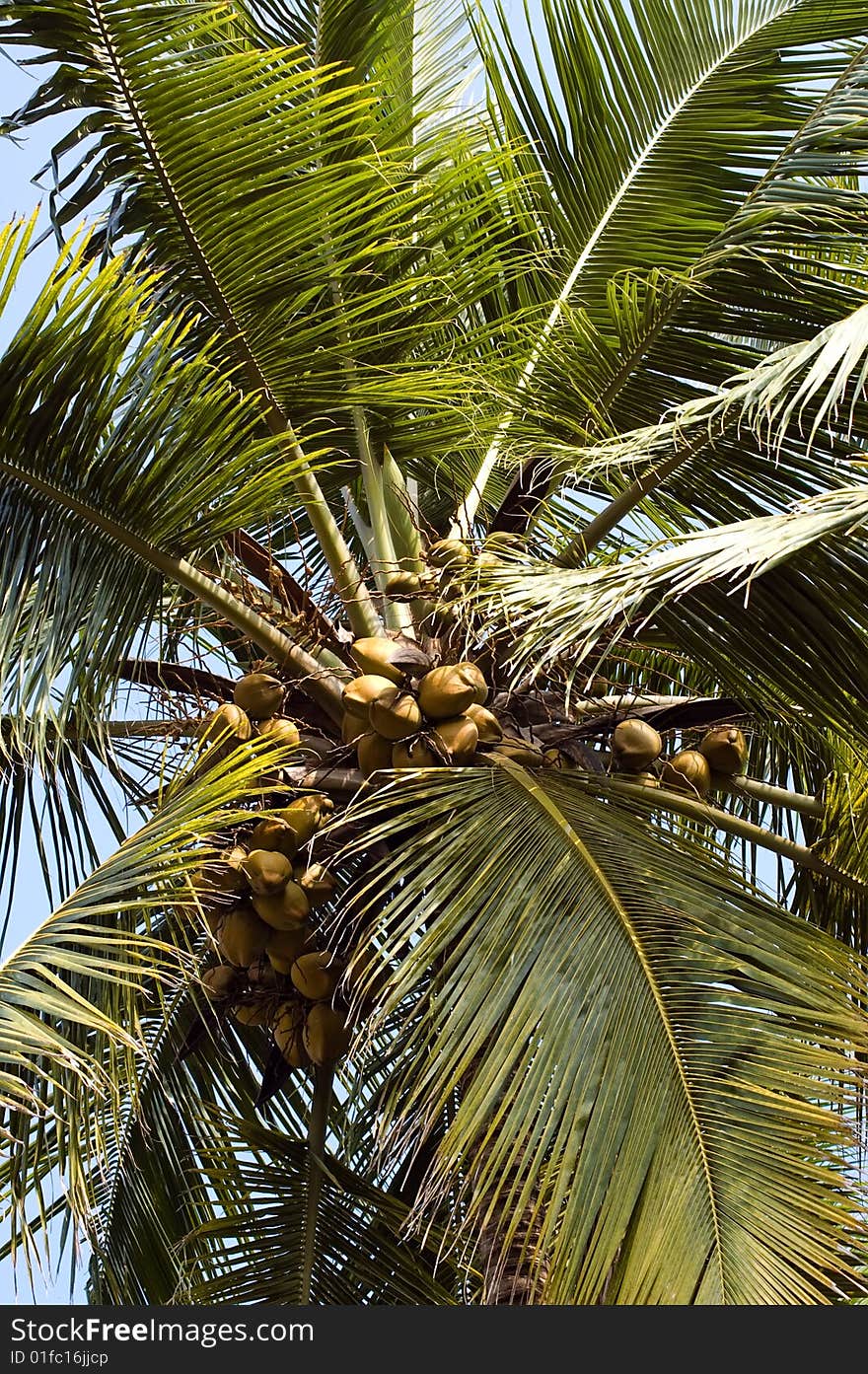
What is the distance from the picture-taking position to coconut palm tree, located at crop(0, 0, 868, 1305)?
250 centimetres

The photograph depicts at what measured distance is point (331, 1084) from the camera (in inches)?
141

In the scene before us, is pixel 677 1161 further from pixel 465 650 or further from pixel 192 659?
pixel 192 659

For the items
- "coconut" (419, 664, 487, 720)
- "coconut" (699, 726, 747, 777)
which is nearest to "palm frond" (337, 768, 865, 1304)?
"coconut" (419, 664, 487, 720)

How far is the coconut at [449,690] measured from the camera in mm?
3049

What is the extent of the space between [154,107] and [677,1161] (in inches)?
95.7

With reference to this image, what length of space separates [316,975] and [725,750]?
1117 millimetres

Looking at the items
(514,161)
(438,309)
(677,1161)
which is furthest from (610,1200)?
(514,161)

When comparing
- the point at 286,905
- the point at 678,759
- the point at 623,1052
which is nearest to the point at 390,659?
the point at 286,905

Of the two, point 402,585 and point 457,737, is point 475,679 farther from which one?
point 402,585

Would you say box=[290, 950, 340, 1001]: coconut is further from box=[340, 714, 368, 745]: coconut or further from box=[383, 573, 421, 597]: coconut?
box=[383, 573, 421, 597]: coconut

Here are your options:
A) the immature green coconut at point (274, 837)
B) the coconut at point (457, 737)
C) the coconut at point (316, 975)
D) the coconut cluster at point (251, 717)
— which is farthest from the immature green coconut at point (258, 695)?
the coconut at point (316, 975)

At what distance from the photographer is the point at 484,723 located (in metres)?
3.15

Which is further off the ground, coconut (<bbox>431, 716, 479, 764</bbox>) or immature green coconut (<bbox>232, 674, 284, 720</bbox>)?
→ immature green coconut (<bbox>232, 674, 284, 720</bbox>)

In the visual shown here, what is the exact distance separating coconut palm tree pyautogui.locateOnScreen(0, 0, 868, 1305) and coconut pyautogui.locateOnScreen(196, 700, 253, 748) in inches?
0.5
